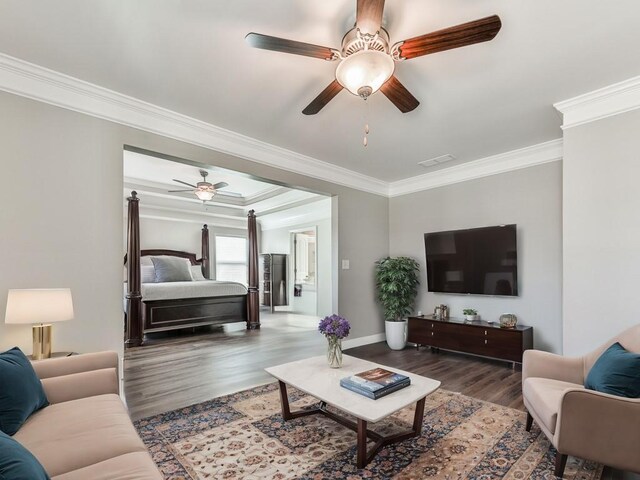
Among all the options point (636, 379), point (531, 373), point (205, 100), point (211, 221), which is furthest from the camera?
point (211, 221)

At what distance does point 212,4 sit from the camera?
1.90 metres

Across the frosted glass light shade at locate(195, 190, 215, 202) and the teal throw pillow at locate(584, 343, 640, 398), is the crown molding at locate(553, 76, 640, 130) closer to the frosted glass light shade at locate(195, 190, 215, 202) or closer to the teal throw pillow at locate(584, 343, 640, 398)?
the teal throw pillow at locate(584, 343, 640, 398)

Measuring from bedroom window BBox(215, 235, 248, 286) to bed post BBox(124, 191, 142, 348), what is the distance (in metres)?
3.55

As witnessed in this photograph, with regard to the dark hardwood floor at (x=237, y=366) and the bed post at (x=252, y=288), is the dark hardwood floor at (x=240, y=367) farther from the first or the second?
the bed post at (x=252, y=288)

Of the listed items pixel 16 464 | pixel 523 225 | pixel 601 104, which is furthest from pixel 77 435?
pixel 523 225

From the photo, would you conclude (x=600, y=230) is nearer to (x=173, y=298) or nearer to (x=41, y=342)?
(x=41, y=342)

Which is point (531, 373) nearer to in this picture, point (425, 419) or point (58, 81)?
point (425, 419)

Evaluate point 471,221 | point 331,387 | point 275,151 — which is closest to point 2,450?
point 331,387

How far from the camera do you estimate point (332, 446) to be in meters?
2.21

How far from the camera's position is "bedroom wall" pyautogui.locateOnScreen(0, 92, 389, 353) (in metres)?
2.43

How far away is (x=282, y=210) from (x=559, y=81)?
20.3 feet

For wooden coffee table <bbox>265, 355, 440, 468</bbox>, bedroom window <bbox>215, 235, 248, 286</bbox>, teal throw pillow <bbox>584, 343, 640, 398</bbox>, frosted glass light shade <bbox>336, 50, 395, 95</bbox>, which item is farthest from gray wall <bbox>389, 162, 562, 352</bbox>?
bedroom window <bbox>215, 235, 248, 286</bbox>

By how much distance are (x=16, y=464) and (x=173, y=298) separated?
203 inches

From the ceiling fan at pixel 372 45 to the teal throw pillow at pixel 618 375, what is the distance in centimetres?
198
